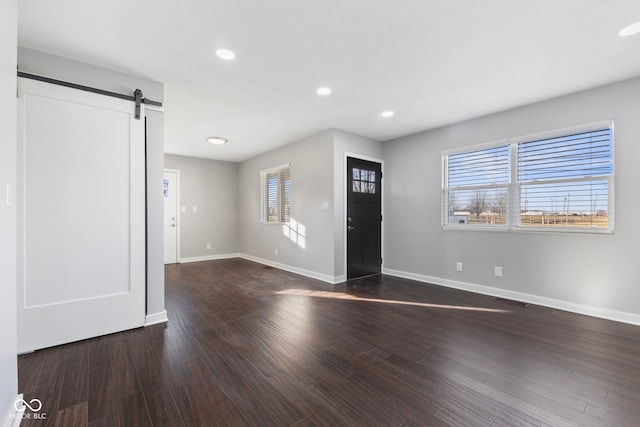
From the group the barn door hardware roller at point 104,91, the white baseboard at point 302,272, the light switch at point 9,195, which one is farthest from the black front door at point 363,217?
the light switch at point 9,195

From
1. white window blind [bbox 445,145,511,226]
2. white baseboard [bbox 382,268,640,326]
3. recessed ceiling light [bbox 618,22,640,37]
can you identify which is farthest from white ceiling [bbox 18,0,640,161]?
white baseboard [bbox 382,268,640,326]

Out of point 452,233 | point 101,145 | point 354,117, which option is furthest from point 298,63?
point 452,233

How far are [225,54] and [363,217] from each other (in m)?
3.30

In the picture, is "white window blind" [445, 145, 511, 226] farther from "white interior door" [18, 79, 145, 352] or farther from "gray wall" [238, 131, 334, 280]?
"white interior door" [18, 79, 145, 352]

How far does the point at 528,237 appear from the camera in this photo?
3.47 metres

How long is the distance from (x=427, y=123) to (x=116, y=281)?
4.35 meters

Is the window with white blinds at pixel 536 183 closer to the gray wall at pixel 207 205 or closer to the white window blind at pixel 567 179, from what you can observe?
the white window blind at pixel 567 179

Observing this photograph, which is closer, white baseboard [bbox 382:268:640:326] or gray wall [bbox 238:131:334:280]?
white baseboard [bbox 382:268:640:326]

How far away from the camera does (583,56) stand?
239 cm

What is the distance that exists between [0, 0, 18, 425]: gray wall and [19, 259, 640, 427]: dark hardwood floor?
338 millimetres

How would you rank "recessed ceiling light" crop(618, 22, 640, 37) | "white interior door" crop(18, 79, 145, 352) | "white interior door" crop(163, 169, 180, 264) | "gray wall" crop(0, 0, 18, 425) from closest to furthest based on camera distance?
"gray wall" crop(0, 0, 18, 425), "recessed ceiling light" crop(618, 22, 640, 37), "white interior door" crop(18, 79, 145, 352), "white interior door" crop(163, 169, 180, 264)

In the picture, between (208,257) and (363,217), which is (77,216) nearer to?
(363,217)

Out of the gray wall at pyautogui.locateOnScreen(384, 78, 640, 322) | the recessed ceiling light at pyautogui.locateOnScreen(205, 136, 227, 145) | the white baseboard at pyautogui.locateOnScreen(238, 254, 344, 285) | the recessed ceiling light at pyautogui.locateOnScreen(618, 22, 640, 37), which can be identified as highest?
the recessed ceiling light at pyautogui.locateOnScreen(618, 22, 640, 37)

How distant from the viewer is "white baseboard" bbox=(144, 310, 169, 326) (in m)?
2.76
